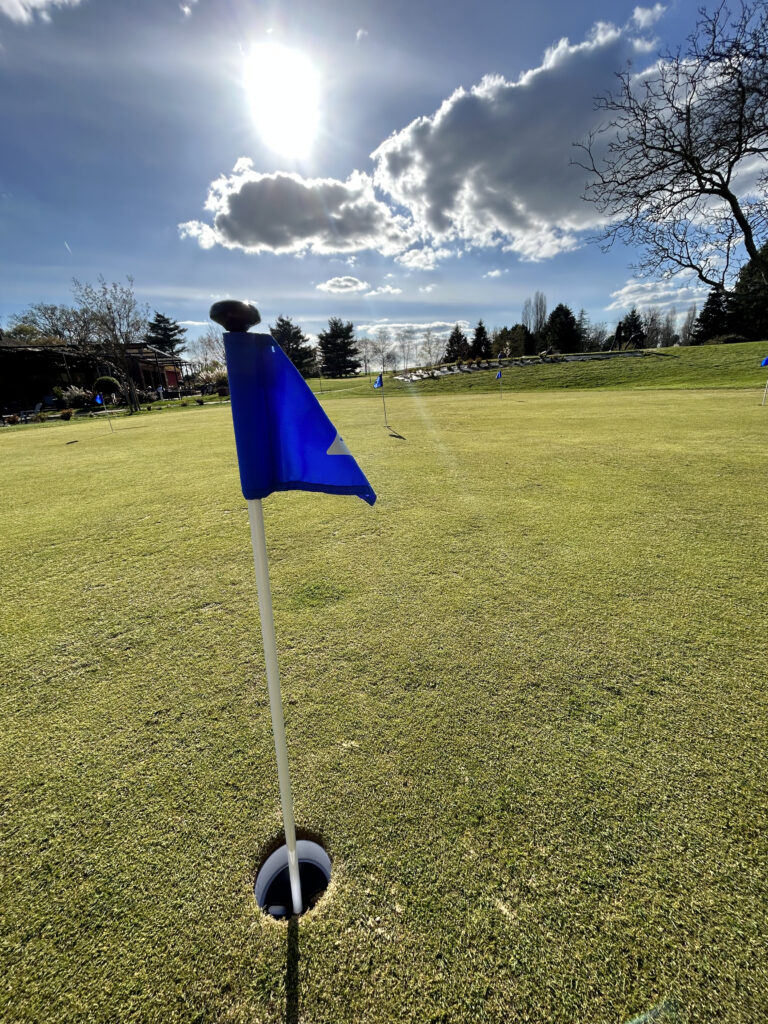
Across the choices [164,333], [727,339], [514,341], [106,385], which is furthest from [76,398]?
[727,339]

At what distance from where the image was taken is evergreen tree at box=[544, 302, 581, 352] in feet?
169

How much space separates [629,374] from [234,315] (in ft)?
119

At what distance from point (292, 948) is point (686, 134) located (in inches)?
295

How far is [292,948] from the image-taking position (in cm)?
121

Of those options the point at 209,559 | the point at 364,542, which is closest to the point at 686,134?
the point at 364,542

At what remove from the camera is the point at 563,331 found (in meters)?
51.8

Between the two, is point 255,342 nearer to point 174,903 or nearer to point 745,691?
point 174,903

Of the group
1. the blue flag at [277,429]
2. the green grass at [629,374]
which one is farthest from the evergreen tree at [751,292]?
the green grass at [629,374]

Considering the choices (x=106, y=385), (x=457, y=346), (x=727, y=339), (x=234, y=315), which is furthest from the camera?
(x=457, y=346)

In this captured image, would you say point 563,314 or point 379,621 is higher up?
point 563,314

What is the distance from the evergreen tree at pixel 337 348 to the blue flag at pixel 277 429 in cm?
6264

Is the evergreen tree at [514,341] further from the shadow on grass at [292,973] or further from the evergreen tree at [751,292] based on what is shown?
the shadow on grass at [292,973]

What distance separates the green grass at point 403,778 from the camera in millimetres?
1149

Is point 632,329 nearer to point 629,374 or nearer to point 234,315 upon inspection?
Result: point 629,374
